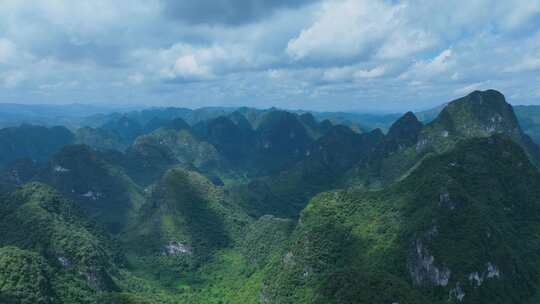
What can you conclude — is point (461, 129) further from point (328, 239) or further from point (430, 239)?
point (430, 239)

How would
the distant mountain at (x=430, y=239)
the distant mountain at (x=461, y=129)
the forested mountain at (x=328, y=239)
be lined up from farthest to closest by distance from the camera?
the distant mountain at (x=461, y=129) < the forested mountain at (x=328, y=239) < the distant mountain at (x=430, y=239)

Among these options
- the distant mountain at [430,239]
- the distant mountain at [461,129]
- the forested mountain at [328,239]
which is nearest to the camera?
the distant mountain at [430,239]

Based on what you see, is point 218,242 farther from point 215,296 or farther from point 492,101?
point 492,101

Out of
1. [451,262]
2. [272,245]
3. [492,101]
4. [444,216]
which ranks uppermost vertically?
[492,101]

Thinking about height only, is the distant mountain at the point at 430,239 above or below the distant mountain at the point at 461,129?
below

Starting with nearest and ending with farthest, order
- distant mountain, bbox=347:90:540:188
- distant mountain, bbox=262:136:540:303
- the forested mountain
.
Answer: distant mountain, bbox=262:136:540:303 < the forested mountain < distant mountain, bbox=347:90:540:188

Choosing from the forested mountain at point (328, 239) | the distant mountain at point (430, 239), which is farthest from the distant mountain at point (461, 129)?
the distant mountain at point (430, 239)

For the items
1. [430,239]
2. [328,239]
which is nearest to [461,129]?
[328,239]

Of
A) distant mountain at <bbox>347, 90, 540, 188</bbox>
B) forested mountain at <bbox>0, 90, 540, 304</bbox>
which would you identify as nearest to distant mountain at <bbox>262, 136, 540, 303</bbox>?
forested mountain at <bbox>0, 90, 540, 304</bbox>

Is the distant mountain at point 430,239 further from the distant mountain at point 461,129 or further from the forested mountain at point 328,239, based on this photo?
the distant mountain at point 461,129

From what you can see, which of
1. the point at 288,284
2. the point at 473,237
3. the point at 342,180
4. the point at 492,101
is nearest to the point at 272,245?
the point at 288,284

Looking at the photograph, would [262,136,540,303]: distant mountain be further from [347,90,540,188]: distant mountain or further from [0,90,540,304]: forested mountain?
[347,90,540,188]: distant mountain
